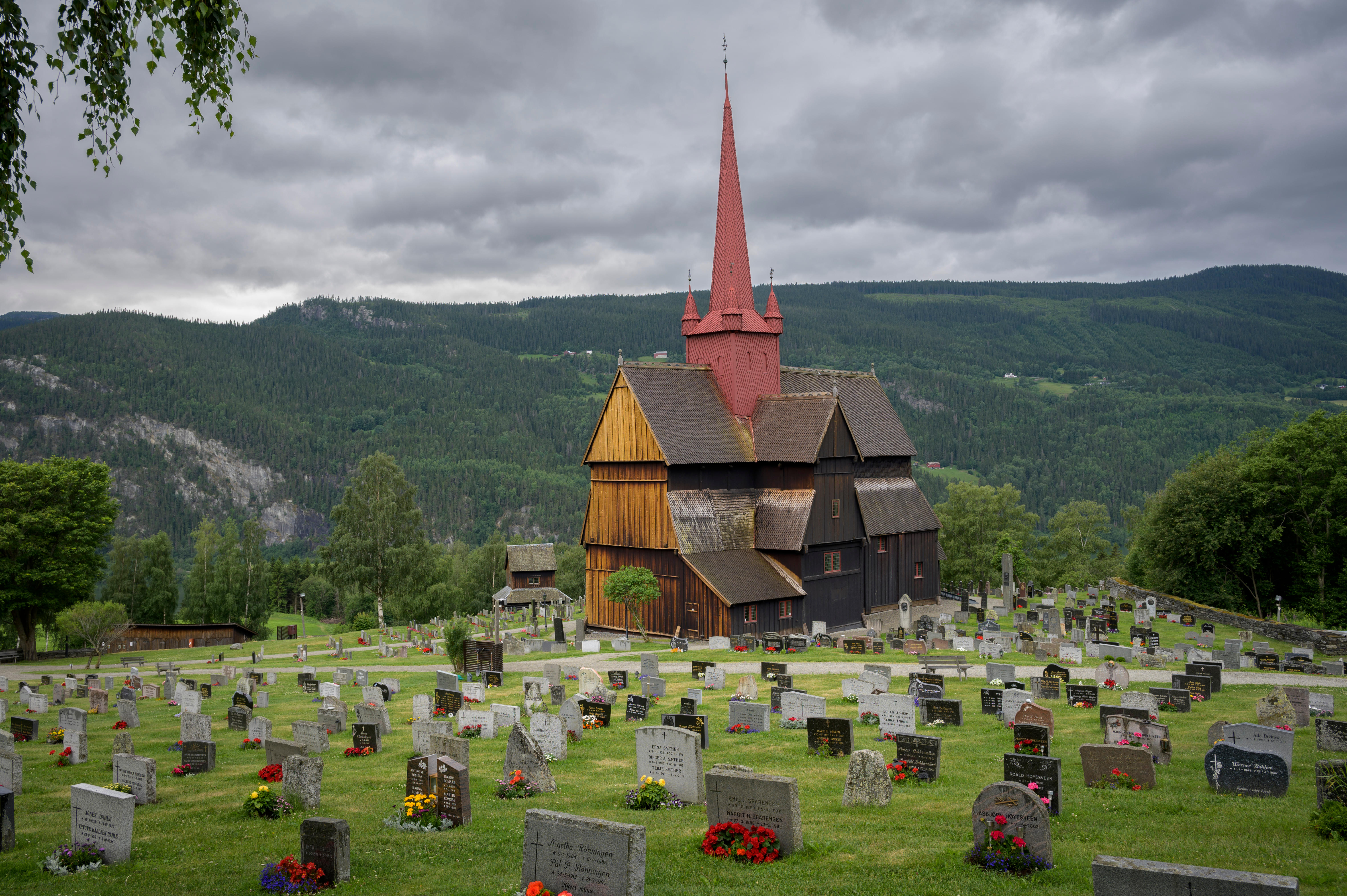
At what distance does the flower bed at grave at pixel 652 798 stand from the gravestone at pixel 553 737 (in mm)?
3423

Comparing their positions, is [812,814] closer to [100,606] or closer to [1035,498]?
[100,606]

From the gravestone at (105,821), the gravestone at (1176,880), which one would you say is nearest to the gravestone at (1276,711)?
the gravestone at (1176,880)

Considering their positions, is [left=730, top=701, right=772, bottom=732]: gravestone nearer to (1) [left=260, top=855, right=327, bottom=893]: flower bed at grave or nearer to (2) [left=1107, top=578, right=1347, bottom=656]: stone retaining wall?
(1) [left=260, top=855, right=327, bottom=893]: flower bed at grave

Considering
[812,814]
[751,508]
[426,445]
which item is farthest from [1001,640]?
[426,445]

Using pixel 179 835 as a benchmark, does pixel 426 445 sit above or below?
above

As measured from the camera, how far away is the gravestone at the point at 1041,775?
426 inches

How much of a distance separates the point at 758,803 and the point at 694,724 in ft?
19.1

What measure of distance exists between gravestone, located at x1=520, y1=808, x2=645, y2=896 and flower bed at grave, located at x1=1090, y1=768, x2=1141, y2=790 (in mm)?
7428

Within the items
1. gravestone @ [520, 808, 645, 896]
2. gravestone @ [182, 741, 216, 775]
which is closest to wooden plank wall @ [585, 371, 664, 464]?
gravestone @ [182, 741, 216, 775]

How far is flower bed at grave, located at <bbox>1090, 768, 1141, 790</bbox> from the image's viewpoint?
12.0 meters

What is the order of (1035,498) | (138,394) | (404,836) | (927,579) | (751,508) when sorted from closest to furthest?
(404,836) → (751,508) → (927,579) → (1035,498) → (138,394)

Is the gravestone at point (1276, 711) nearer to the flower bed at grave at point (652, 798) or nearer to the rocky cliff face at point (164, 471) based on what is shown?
the flower bed at grave at point (652, 798)

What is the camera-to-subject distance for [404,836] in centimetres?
1044

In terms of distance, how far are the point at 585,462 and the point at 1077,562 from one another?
1447 inches
